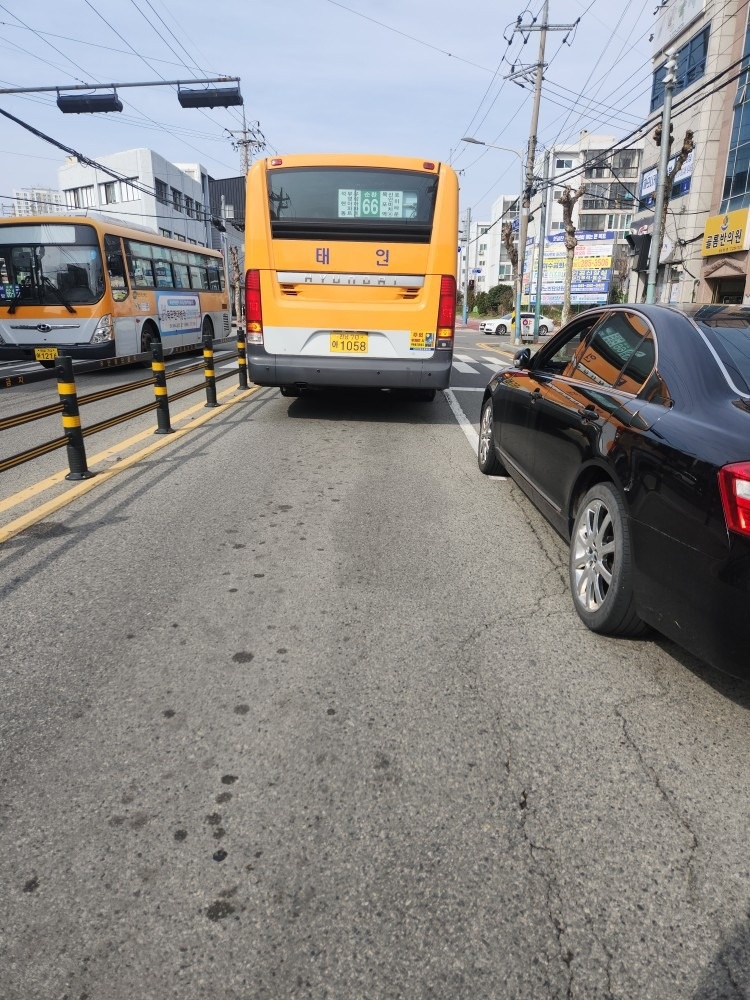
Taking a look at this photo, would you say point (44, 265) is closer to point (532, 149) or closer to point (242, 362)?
point (242, 362)

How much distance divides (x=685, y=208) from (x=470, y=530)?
122ft

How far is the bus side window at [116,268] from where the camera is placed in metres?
13.9

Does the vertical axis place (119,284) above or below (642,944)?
above

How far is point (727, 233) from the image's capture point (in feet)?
98.9

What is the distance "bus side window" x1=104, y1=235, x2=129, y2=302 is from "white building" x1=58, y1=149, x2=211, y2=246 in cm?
3791

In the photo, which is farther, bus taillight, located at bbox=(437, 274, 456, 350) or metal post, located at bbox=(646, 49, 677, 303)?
metal post, located at bbox=(646, 49, 677, 303)

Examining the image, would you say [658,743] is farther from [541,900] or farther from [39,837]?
[39,837]

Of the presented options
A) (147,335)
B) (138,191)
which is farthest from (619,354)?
(138,191)

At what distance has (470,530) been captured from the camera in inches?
195

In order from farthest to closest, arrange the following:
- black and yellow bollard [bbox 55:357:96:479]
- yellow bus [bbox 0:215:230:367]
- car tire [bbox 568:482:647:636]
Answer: yellow bus [bbox 0:215:230:367], black and yellow bollard [bbox 55:357:96:479], car tire [bbox 568:482:647:636]

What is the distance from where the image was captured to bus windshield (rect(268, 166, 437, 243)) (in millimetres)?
8078

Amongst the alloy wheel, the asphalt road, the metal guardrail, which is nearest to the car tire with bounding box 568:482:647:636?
the alloy wheel

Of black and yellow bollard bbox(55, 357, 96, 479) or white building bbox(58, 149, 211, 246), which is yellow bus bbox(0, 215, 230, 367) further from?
white building bbox(58, 149, 211, 246)

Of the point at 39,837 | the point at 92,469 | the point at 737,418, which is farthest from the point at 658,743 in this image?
the point at 92,469
